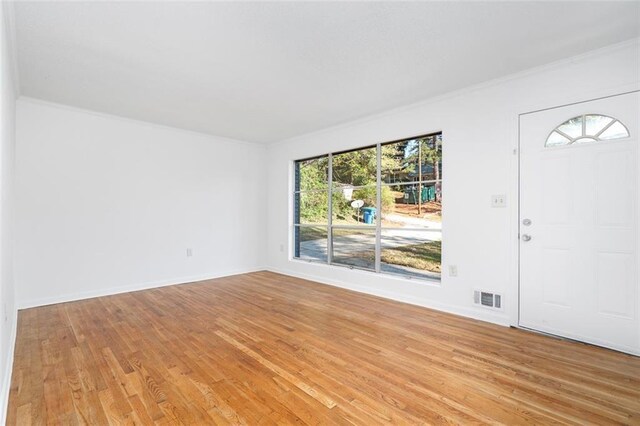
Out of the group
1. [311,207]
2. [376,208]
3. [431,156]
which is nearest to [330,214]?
[311,207]

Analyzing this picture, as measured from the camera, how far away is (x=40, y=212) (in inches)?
150

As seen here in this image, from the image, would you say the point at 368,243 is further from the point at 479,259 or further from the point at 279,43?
the point at 279,43

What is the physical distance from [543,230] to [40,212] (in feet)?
18.9

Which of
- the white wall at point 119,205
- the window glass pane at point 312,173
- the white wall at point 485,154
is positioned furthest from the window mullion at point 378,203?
the white wall at point 119,205

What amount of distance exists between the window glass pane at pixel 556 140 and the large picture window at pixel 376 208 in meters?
1.17

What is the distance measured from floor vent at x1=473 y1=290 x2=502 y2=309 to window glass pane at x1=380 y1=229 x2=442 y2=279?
59cm

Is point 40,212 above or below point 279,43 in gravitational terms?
below

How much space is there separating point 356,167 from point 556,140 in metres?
2.60

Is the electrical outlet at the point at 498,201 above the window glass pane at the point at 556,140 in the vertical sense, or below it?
below

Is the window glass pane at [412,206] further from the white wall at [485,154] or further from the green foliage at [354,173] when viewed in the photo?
the white wall at [485,154]

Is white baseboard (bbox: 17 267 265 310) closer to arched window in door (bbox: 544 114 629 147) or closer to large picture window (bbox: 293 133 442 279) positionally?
large picture window (bbox: 293 133 442 279)

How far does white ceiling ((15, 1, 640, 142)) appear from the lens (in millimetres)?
2148

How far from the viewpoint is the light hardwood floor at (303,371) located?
5.83 ft

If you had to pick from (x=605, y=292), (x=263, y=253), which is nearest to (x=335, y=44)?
(x=605, y=292)
